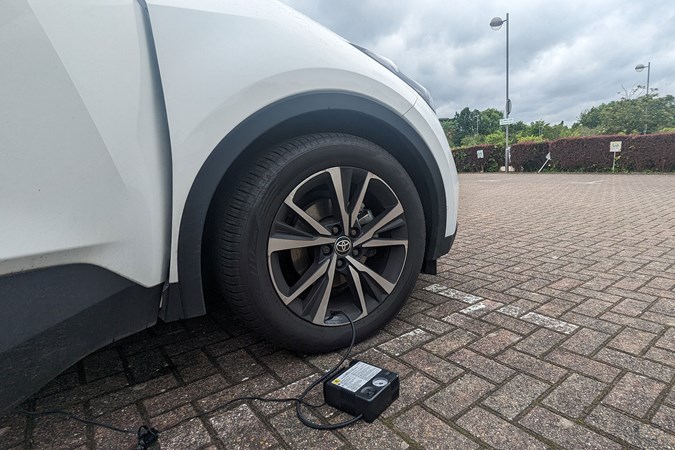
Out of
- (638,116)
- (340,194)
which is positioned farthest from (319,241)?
(638,116)

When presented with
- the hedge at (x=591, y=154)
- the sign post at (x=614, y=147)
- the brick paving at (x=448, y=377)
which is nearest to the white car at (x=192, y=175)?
the brick paving at (x=448, y=377)

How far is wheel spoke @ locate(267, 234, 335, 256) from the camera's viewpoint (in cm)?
159

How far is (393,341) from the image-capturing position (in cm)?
195

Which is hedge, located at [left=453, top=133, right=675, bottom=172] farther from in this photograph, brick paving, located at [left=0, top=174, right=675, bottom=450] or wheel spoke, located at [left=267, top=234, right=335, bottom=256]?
wheel spoke, located at [left=267, top=234, right=335, bottom=256]

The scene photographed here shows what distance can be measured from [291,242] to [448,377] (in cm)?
85

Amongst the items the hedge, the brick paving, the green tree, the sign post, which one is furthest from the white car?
the green tree

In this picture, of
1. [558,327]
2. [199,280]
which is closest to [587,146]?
[558,327]

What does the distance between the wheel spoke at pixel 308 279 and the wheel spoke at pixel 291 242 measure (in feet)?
0.32

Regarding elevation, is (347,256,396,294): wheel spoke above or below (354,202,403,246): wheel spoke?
below

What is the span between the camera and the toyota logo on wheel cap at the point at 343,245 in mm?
1755

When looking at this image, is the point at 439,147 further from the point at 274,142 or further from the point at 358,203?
the point at 274,142

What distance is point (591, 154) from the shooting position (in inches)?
704

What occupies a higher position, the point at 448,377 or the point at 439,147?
the point at 439,147

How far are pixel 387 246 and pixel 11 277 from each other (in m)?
1.43
